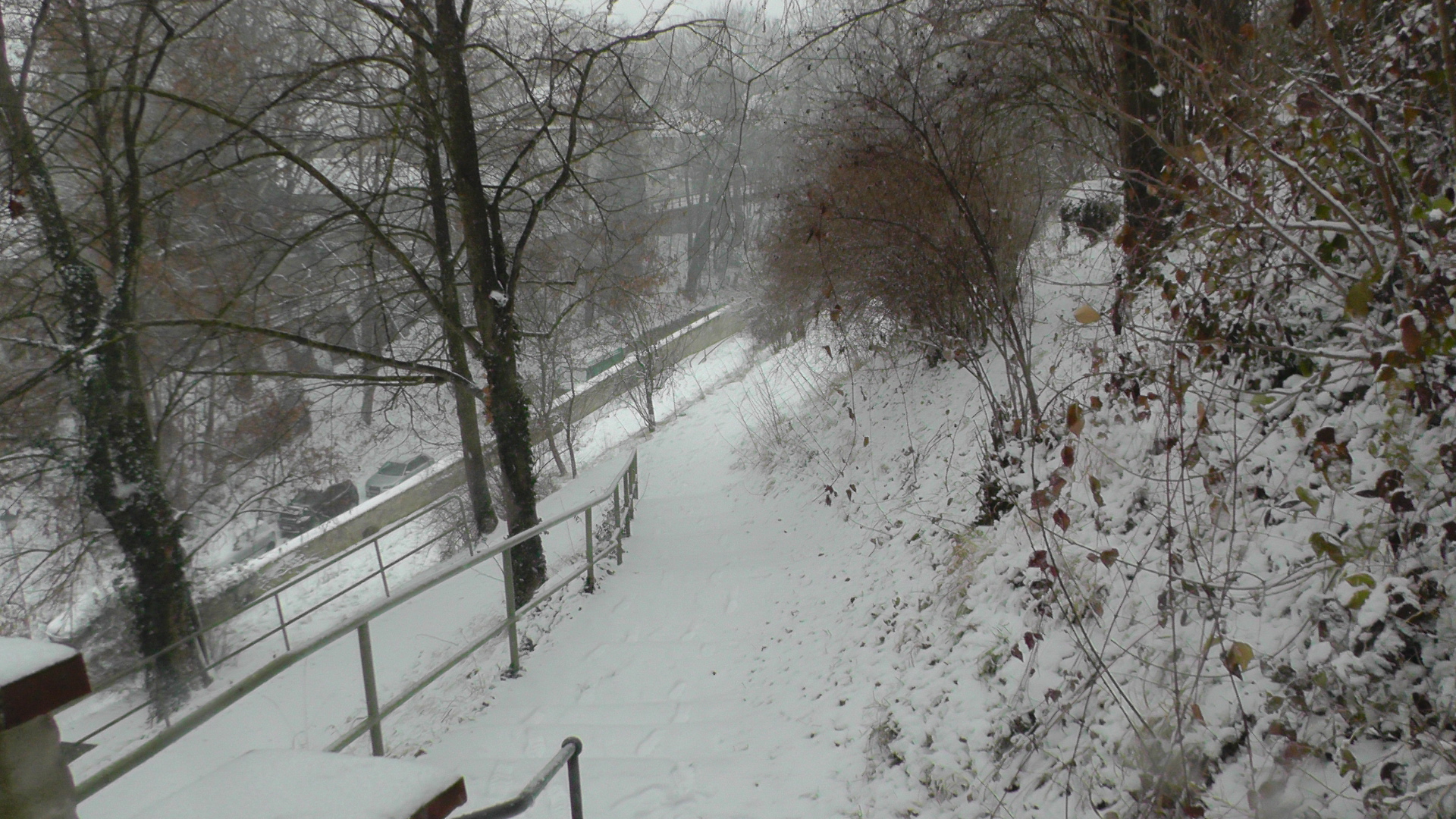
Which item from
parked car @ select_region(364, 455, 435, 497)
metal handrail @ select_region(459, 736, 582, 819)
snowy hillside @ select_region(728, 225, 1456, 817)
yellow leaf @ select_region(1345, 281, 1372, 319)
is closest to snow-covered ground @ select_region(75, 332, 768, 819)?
metal handrail @ select_region(459, 736, 582, 819)

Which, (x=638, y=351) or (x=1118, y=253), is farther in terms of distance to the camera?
(x=638, y=351)

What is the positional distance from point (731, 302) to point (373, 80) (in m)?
23.2

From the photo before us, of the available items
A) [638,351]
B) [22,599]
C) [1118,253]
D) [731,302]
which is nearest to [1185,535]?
[1118,253]

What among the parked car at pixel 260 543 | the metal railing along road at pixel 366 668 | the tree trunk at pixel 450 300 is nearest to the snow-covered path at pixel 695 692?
the metal railing along road at pixel 366 668

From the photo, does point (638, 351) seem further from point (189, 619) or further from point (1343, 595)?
point (1343, 595)

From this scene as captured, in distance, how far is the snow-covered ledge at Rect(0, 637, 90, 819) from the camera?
3.22 ft

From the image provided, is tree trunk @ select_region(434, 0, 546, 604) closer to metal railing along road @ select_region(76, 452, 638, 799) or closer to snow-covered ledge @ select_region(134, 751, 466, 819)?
metal railing along road @ select_region(76, 452, 638, 799)

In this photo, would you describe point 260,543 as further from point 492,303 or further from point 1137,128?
point 1137,128

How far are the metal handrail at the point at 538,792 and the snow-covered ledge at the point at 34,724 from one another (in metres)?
0.58

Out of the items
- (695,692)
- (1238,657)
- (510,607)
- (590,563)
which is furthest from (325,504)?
(1238,657)

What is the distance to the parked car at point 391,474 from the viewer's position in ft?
61.7

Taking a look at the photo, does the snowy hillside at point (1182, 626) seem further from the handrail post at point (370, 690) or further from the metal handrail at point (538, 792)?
the handrail post at point (370, 690)

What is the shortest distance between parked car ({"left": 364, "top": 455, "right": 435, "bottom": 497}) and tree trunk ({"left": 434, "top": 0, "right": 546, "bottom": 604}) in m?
12.3

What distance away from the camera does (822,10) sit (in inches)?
187
